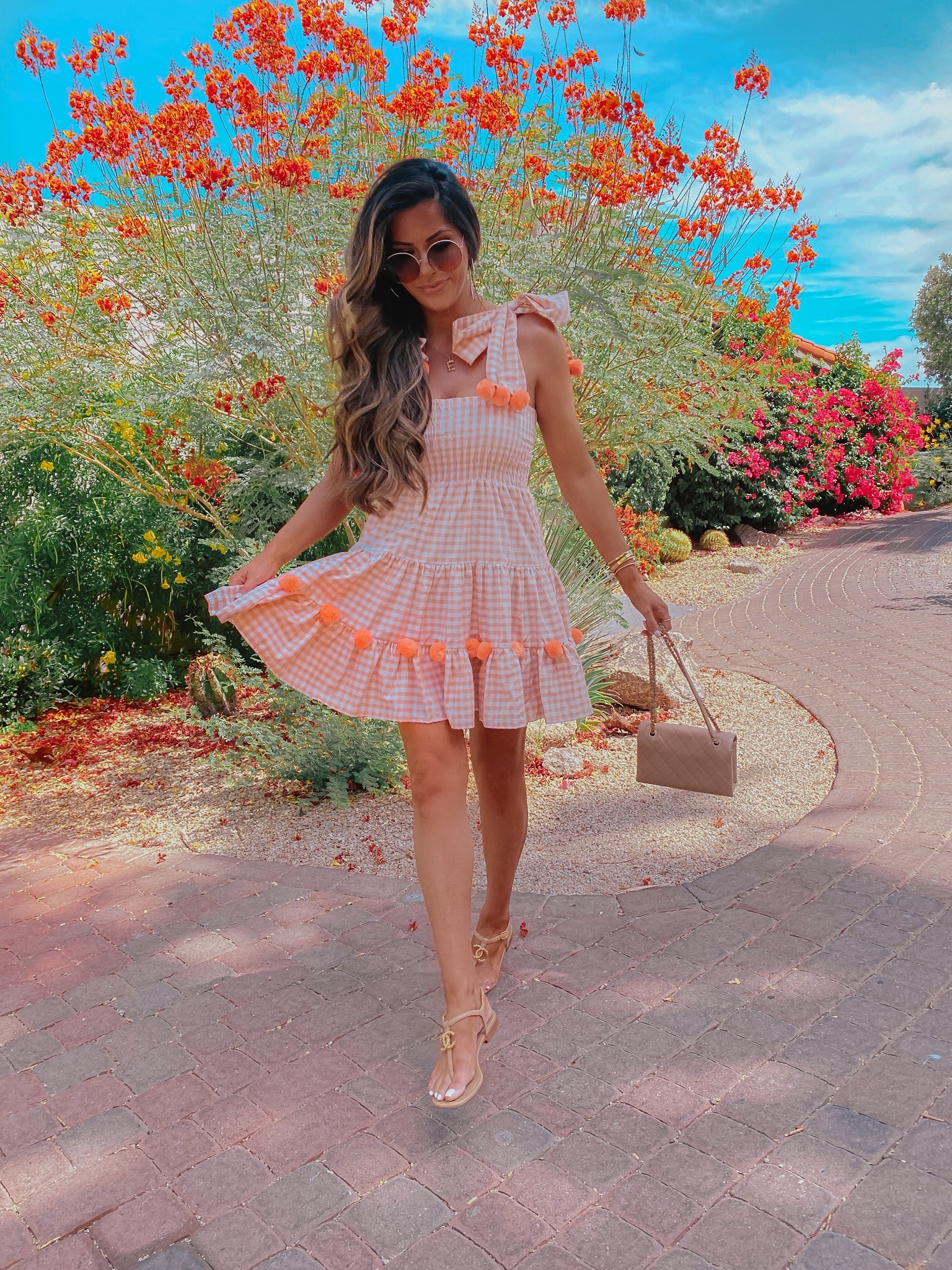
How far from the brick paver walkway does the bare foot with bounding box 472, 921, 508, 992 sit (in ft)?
0.25

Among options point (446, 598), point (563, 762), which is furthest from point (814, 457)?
point (446, 598)

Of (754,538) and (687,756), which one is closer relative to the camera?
(687,756)

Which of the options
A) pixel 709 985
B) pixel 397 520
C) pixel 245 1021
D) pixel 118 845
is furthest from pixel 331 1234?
pixel 118 845

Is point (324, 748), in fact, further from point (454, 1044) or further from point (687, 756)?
point (454, 1044)

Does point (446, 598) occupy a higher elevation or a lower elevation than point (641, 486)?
lower

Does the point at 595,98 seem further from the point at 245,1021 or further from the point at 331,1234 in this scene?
the point at 331,1234

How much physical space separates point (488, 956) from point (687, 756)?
81 cm

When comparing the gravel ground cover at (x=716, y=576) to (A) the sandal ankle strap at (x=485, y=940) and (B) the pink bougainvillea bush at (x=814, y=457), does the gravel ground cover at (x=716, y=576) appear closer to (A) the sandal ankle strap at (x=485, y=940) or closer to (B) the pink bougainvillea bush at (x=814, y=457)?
(B) the pink bougainvillea bush at (x=814, y=457)

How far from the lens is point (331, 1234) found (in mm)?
1695

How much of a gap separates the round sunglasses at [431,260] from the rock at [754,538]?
1111 cm

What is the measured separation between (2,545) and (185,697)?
136cm

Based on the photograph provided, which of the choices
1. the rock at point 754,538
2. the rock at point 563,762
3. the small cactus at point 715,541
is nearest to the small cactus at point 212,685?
the rock at point 563,762

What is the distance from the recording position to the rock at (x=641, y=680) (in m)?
5.42

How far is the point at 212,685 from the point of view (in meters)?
5.24
